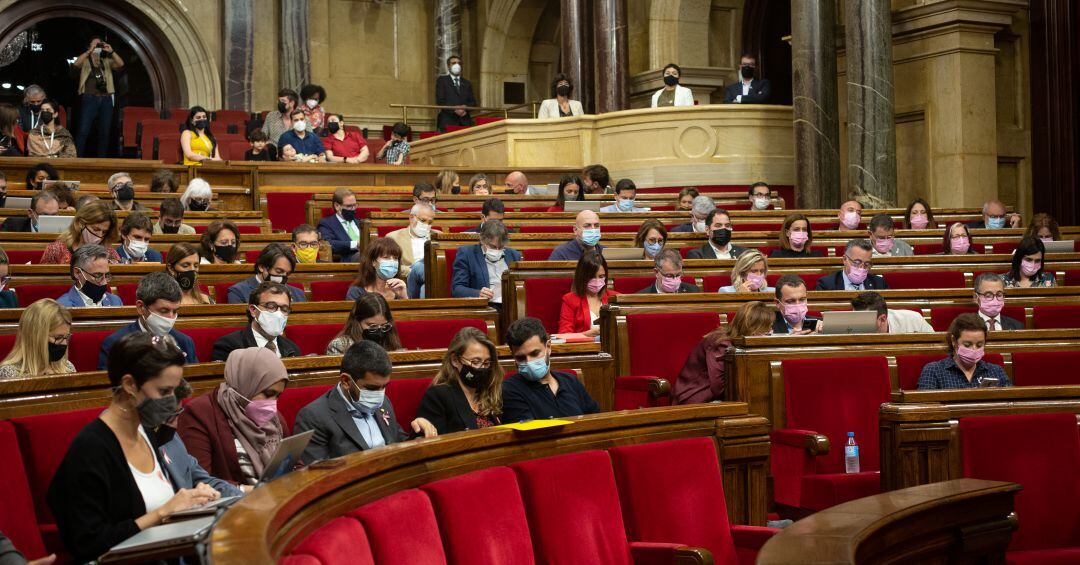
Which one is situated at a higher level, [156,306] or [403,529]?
[156,306]

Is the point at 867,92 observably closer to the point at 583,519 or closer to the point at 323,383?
the point at 323,383

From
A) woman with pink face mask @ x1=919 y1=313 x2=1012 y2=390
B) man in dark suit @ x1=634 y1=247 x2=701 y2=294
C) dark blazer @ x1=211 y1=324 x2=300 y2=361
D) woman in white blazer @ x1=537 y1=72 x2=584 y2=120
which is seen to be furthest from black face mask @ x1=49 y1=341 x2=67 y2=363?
woman in white blazer @ x1=537 y1=72 x2=584 y2=120

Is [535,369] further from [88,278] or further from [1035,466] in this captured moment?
[88,278]

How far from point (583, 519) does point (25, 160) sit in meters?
8.34

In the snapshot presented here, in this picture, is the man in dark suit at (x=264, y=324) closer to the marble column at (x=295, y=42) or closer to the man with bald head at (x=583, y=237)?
the man with bald head at (x=583, y=237)

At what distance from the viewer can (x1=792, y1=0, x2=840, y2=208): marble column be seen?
1096cm

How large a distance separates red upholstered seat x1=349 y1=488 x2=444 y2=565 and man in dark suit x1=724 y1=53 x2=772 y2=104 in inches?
388

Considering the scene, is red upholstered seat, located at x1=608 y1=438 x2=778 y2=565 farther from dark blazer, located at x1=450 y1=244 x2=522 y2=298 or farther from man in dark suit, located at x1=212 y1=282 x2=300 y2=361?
dark blazer, located at x1=450 y1=244 x2=522 y2=298

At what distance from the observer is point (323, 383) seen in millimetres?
4047

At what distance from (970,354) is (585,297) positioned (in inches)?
77.5

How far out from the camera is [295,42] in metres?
16.6

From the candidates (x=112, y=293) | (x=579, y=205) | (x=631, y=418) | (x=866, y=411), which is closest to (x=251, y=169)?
(x=579, y=205)

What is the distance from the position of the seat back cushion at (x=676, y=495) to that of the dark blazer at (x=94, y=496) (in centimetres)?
118

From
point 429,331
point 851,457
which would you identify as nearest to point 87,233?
point 429,331
